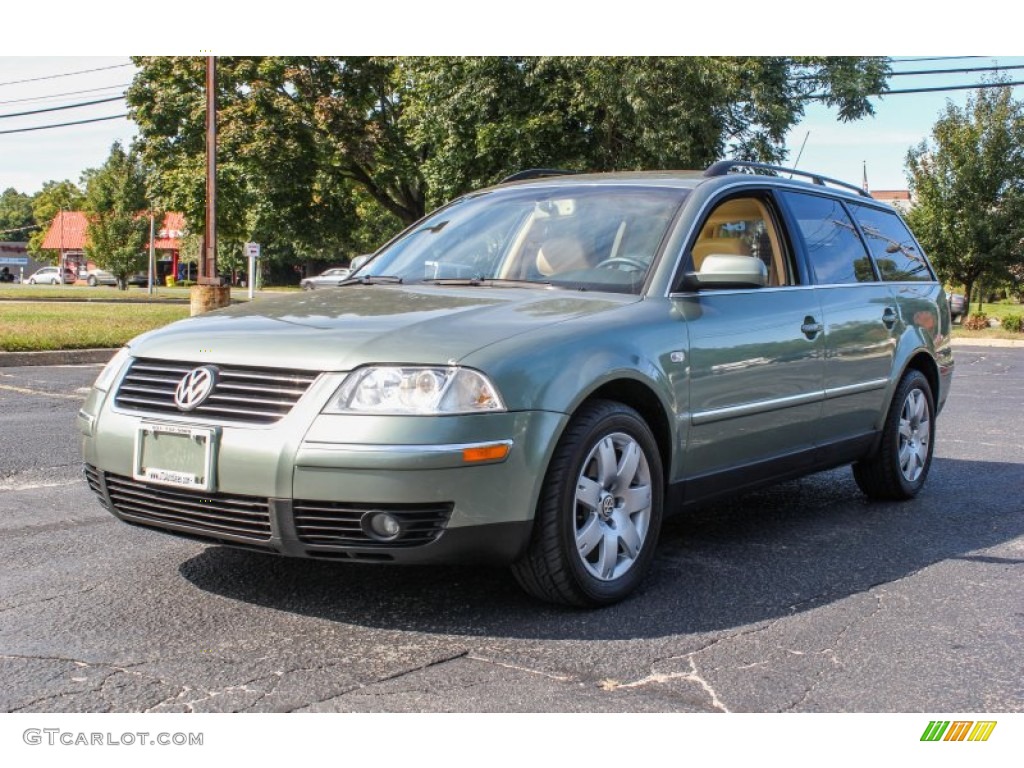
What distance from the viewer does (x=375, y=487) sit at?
3.55 m

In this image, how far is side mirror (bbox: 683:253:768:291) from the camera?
459 centimetres

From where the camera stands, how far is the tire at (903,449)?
621cm

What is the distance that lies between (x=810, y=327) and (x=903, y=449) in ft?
4.78

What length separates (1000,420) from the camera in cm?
1064

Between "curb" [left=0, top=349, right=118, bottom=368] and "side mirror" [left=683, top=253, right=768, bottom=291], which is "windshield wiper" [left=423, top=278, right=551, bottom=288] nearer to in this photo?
"side mirror" [left=683, top=253, right=768, bottom=291]

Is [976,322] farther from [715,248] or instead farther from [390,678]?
[390,678]

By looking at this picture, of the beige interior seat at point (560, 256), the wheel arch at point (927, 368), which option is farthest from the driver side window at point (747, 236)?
the wheel arch at point (927, 368)

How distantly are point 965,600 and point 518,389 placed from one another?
202cm

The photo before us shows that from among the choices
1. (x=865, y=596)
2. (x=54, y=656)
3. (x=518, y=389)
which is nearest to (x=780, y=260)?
(x=865, y=596)

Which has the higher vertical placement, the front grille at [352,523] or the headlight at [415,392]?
the headlight at [415,392]

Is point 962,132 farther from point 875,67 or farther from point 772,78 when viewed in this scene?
point 772,78

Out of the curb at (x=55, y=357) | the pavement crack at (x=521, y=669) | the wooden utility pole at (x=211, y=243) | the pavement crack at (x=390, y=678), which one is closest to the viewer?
the pavement crack at (x=390, y=678)

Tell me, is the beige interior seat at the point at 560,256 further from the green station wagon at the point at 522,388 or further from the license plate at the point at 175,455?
the license plate at the point at 175,455

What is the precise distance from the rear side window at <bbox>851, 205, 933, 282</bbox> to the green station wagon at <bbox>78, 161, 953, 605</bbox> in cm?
58
